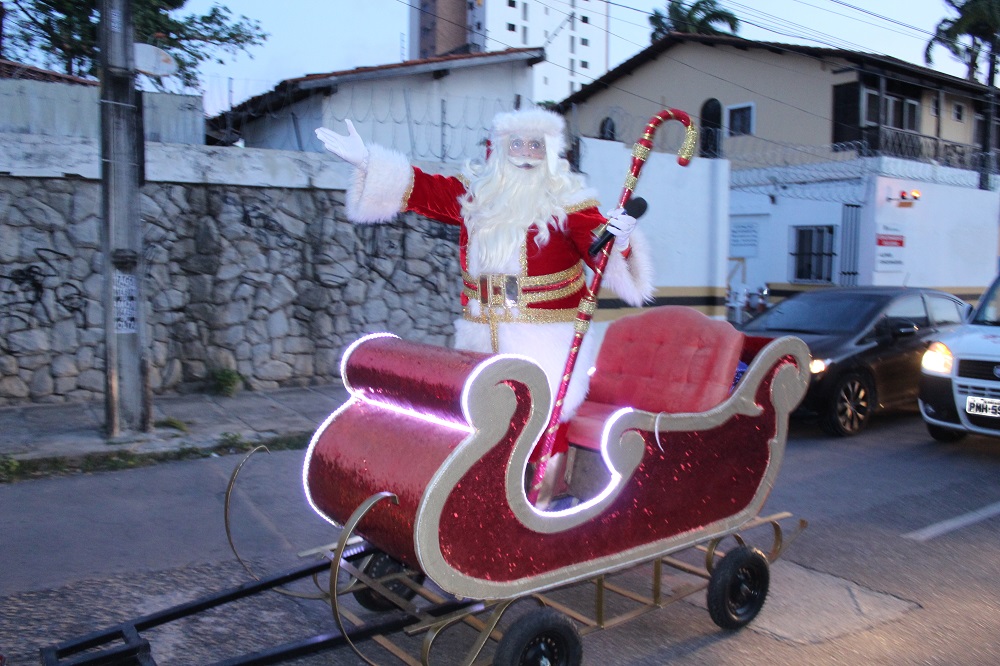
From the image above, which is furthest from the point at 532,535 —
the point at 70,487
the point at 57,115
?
the point at 57,115

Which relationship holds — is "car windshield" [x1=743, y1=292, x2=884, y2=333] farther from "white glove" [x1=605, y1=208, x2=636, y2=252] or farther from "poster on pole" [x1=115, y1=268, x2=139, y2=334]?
"poster on pole" [x1=115, y1=268, x2=139, y2=334]

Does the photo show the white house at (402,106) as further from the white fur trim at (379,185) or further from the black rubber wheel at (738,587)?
the black rubber wheel at (738,587)

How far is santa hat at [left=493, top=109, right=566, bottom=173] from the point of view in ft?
12.4

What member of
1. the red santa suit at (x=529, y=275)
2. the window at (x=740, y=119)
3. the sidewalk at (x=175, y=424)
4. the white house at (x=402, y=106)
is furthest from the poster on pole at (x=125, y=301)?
the window at (x=740, y=119)

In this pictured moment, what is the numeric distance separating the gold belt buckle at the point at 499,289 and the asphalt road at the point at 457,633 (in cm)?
152

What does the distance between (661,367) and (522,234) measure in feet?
Answer: 3.15

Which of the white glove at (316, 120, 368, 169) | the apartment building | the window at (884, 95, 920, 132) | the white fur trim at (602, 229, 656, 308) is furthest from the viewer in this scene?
the apartment building

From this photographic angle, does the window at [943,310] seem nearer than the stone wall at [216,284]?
No

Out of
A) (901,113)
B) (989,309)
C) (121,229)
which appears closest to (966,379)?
(989,309)

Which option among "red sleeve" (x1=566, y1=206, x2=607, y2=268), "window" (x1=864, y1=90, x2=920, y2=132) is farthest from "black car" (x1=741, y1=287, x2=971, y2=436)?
"window" (x1=864, y1=90, x2=920, y2=132)

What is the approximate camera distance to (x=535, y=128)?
12.4ft

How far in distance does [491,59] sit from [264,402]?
31.9ft

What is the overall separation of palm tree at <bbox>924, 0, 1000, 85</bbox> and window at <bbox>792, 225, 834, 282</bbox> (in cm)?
1244

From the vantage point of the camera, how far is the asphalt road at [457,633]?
3607mm
